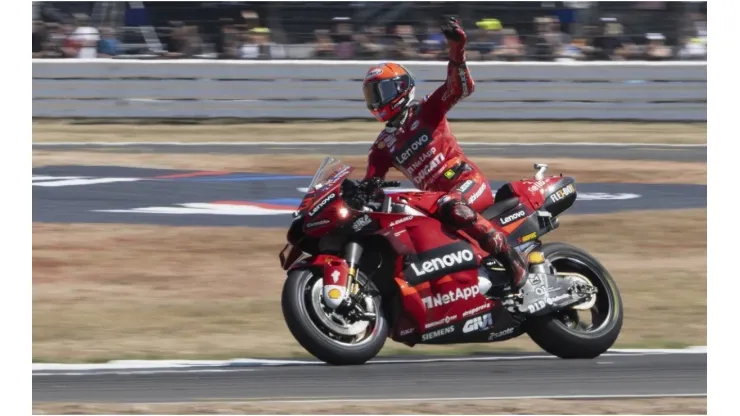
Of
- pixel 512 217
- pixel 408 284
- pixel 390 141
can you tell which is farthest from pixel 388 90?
pixel 408 284

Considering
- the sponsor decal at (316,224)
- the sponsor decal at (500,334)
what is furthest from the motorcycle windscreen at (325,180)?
the sponsor decal at (500,334)

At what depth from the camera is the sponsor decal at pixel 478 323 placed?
292 inches

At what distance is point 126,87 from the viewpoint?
65.4ft

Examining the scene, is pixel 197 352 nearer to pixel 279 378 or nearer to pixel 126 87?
pixel 279 378

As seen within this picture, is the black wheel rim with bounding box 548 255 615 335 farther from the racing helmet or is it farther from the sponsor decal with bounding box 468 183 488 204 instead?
the racing helmet

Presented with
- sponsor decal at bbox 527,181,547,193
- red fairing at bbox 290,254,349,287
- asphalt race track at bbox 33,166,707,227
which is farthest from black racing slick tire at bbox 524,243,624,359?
asphalt race track at bbox 33,166,707,227

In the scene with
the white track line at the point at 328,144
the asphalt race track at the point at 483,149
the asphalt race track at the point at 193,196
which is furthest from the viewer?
the white track line at the point at 328,144

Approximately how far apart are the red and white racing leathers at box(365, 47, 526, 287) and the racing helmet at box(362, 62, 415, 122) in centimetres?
15

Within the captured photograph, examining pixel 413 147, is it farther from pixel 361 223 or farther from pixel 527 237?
pixel 527 237

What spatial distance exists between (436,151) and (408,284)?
3.41 ft

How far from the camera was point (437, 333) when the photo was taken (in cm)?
736

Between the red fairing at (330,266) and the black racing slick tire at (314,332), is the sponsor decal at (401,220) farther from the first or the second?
the black racing slick tire at (314,332)

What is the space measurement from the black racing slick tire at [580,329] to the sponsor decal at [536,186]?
0.40 meters

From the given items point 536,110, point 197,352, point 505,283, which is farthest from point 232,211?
point 536,110
